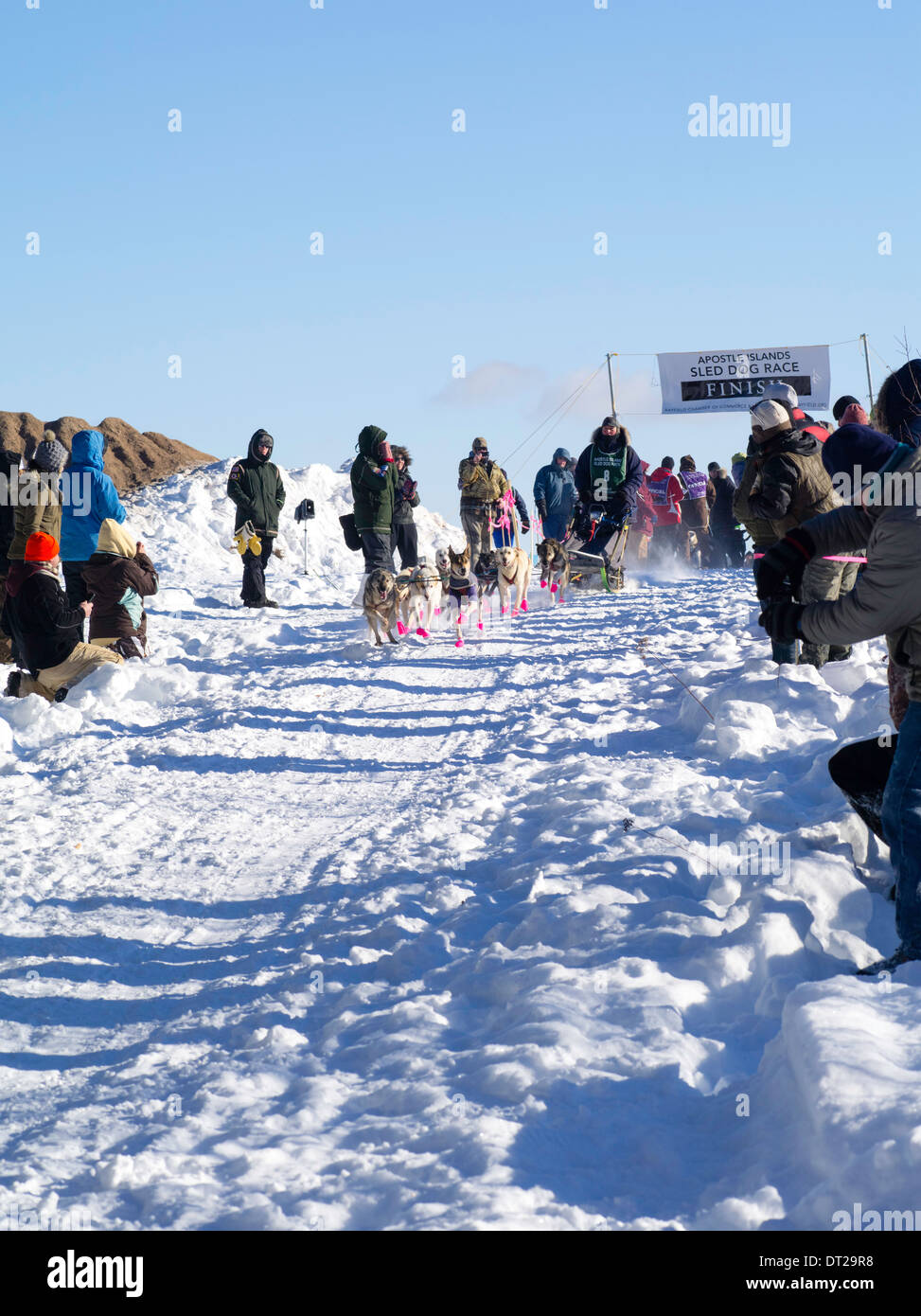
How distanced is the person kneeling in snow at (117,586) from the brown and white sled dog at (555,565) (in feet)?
20.4

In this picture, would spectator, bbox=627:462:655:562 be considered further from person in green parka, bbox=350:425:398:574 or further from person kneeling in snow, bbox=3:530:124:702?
person kneeling in snow, bbox=3:530:124:702

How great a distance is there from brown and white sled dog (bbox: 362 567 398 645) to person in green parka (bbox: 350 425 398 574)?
1443 mm

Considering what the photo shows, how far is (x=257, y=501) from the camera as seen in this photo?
1359cm

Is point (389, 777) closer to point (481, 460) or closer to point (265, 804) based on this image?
point (265, 804)

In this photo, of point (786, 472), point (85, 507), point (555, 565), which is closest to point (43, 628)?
point (85, 507)

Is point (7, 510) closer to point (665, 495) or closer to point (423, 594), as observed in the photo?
point (423, 594)

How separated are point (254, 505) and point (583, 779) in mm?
8670

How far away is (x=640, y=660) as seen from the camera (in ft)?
31.2

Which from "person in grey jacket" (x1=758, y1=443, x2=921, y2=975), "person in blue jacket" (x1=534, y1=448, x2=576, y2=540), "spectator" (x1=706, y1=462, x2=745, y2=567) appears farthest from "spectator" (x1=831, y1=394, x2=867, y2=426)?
"spectator" (x1=706, y1=462, x2=745, y2=567)

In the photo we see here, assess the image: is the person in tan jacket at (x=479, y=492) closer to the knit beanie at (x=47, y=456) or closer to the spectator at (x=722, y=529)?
the spectator at (x=722, y=529)

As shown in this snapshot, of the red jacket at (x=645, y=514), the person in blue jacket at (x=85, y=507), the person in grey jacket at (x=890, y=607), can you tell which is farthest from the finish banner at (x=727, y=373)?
the person in grey jacket at (x=890, y=607)

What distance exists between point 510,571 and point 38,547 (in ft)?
19.7
